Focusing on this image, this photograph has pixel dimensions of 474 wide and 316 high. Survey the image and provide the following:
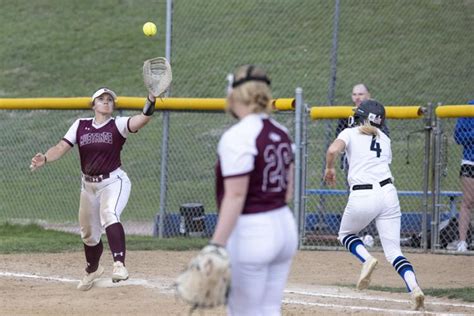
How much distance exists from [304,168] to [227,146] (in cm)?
724

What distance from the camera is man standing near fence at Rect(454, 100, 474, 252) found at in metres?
11.5

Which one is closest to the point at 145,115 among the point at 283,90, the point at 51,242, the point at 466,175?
the point at 51,242

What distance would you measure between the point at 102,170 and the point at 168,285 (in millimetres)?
1179

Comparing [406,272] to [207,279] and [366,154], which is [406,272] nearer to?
[366,154]

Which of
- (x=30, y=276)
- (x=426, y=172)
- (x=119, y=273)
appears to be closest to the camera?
(x=119, y=273)

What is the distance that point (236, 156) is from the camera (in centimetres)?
486

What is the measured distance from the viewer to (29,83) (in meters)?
26.1

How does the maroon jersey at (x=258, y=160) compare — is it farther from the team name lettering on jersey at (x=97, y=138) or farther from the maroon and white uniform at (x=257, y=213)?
the team name lettering on jersey at (x=97, y=138)

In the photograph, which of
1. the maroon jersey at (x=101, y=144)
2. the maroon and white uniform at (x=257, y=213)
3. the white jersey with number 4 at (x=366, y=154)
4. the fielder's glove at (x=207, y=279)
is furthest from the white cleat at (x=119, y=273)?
the fielder's glove at (x=207, y=279)

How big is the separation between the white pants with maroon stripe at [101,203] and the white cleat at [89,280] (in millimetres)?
253

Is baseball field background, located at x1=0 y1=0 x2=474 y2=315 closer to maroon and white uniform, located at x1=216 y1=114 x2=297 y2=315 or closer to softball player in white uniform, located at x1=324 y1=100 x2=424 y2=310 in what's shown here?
softball player in white uniform, located at x1=324 y1=100 x2=424 y2=310

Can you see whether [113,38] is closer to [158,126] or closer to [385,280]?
[158,126]

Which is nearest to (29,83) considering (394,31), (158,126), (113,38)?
(113,38)

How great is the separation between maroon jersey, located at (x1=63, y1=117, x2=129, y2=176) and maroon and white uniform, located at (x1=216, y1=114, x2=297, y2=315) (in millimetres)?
4157
